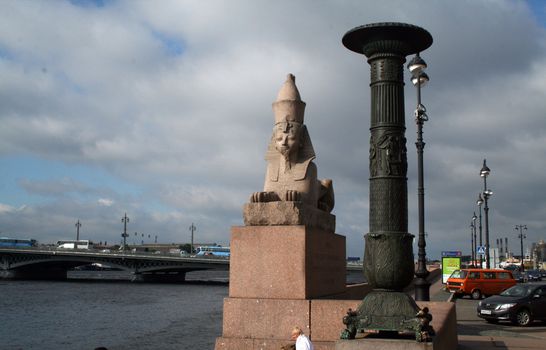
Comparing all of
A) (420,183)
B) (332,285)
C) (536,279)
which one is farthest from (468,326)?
(536,279)

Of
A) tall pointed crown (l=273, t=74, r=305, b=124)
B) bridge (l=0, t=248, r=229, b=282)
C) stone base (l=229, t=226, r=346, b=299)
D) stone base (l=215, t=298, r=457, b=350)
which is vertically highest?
tall pointed crown (l=273, t=74, r=305, b=124)

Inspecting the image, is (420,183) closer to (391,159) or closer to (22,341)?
(391,159)

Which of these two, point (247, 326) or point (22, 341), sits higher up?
point (247, 326)

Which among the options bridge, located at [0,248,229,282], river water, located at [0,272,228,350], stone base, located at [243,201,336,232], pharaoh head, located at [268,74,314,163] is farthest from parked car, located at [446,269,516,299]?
bridge, located at [0,248,229,282]

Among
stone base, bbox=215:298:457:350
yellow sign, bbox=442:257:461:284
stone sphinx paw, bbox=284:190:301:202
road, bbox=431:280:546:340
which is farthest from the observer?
yellow sign, bbox=442:257:461:284

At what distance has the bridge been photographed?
6638 centimetres

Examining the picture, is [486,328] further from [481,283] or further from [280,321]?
[481,283]

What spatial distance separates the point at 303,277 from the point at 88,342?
50.5ft

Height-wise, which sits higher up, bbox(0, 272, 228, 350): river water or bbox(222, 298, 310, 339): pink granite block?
bbox(222, 298, 310, 339): pink granite block

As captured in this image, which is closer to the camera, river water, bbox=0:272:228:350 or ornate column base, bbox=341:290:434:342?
ornate column base, bbox=341:290:434:342

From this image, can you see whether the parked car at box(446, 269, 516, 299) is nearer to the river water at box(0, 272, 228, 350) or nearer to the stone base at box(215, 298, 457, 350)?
the river water at box(0, 272, 228, 350)

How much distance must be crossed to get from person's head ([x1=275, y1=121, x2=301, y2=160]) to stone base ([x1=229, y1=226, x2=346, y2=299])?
1.24 meters

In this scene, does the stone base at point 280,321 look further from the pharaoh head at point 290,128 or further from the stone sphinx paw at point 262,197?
the pharaoh head at point 290,128

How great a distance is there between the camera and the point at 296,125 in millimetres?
8672
